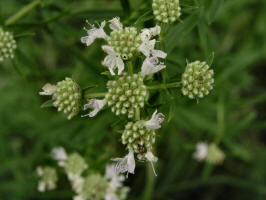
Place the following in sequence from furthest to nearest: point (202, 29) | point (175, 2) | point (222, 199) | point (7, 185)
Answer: point (222, 199) < point (7, 185) < point (202, 29) < point (175, 2)

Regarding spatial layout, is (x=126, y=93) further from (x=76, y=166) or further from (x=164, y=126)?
(x=164, y=126)

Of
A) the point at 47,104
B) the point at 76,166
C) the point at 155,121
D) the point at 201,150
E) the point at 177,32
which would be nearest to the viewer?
the point at 155,121

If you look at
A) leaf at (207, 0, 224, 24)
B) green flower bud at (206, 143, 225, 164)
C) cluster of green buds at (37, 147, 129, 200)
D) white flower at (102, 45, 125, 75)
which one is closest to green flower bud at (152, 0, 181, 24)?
leaf at (207, 0, 224, 24)

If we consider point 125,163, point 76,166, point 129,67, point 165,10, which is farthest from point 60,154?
point 165,10

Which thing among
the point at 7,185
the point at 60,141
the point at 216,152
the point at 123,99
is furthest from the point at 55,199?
the point at 123,99

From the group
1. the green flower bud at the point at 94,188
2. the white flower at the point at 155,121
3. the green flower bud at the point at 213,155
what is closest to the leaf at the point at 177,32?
the white flower at the point at 155,121

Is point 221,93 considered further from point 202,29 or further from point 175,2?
point 175,2
